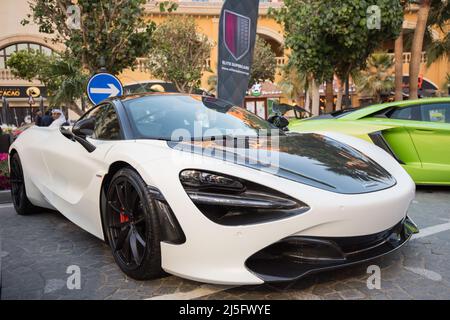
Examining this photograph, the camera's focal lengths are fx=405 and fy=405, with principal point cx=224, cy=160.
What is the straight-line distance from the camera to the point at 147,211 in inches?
88.4

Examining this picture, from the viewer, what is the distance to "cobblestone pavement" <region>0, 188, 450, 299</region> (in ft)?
7.41

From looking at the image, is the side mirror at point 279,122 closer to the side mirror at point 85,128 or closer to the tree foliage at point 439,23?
the side mirror at point 85,128

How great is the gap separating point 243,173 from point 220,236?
35 centimetres

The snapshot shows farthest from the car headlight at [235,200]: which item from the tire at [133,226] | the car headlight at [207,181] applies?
the tire at [133,226]

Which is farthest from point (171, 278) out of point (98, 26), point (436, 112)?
point (98, 26)

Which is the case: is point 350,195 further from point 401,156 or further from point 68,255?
point 401,156

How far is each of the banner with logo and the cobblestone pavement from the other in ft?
12.5

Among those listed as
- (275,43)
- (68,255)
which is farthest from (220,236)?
(275,43)

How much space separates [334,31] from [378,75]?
1670cm

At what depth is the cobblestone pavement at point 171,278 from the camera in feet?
7.41

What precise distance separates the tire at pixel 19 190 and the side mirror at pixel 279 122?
264 cm

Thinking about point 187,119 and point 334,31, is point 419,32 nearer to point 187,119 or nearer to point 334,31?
point 334,31

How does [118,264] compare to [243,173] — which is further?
[118,264]

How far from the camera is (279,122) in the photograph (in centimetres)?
362
